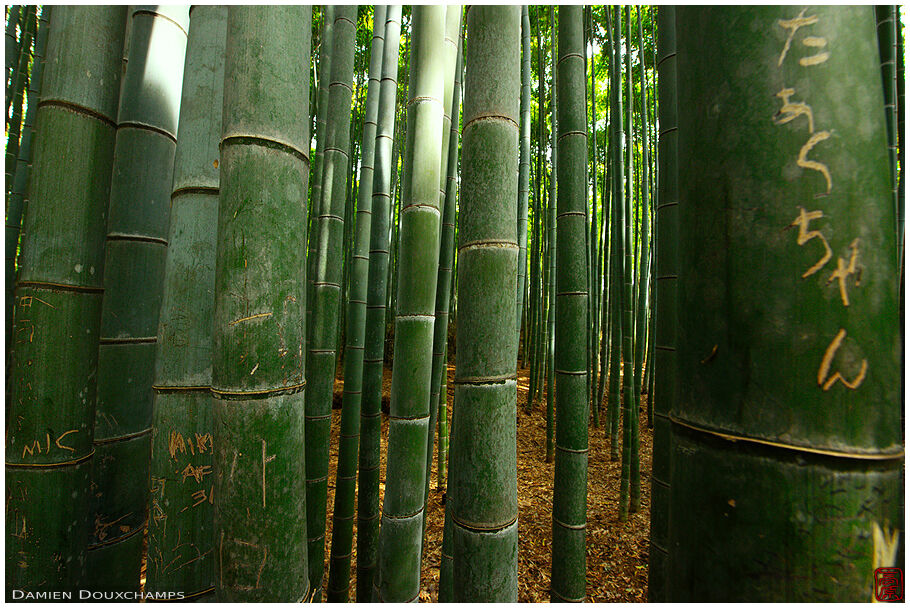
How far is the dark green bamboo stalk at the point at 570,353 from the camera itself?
147 centimetres

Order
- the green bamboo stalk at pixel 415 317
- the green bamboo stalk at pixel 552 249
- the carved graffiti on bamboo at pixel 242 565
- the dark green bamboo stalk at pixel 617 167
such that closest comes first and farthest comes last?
the carved graffiti on bamboo at pixel 242 565, the green bamboo stalk at pixel 415 317, the dark green bamboo stalk at pixel 617 167, the green bamboo stalk at pixel 552 249

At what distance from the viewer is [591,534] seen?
10.4 feet

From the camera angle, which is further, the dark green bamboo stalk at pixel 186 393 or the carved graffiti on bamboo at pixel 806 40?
the dark green bamboo stalk at pixel 186 393

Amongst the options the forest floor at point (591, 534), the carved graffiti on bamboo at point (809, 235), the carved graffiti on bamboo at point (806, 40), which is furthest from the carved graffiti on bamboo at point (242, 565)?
the forest floor at point (591, 534)

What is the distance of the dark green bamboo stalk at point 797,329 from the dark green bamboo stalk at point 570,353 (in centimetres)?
103

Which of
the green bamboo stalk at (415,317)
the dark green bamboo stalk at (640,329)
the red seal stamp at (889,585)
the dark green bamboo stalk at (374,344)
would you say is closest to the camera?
the red seal stamp at (889,585)

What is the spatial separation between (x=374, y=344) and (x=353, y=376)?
23 cm

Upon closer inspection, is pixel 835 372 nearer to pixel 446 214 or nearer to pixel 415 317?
pixel 415 317

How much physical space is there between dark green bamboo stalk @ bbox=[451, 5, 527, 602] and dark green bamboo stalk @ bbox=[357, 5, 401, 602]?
44.6 inches

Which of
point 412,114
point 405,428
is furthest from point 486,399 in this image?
point 412,114

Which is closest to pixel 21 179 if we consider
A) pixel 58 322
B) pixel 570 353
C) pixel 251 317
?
pixel 58 322

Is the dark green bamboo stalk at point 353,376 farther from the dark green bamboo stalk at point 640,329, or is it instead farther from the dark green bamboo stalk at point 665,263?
the dark green bamboo stalk at point 640,329

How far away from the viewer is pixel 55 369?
0.95 m

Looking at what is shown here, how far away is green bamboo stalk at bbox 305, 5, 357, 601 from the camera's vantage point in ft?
6.35
